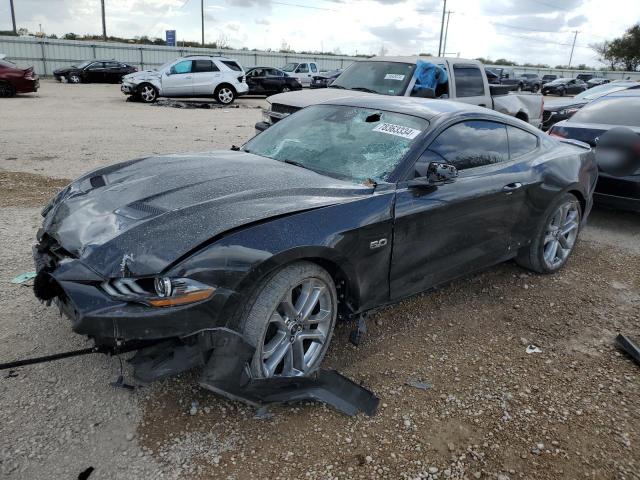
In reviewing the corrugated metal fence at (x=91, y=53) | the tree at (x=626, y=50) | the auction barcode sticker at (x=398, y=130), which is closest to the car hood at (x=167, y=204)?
the auction barcode sticker at (x=398, y=130)

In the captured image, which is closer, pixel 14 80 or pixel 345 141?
pixel 345 141

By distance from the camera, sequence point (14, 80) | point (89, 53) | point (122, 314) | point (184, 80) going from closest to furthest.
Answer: point (122, 314), point (14, 80), point (184, 80), point (89, 53)

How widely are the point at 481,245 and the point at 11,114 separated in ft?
45.3

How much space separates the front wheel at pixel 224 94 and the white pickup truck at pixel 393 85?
1095 centimetres

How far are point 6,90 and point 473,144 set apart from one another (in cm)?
1903

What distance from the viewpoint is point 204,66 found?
18516 mm

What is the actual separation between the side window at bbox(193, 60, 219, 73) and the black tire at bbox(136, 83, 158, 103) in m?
1.69

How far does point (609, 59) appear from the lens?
6956 cm

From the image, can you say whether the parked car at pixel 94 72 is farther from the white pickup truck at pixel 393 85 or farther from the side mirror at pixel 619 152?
the side mirror at pixel 619 152

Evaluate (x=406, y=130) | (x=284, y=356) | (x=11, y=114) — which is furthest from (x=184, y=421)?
(x=11, y=114)

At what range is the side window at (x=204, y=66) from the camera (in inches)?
725

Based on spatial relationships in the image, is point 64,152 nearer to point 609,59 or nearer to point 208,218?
point 208,218

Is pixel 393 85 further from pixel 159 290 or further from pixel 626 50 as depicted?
pixel 626 50

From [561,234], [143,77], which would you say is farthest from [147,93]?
[561,234]
